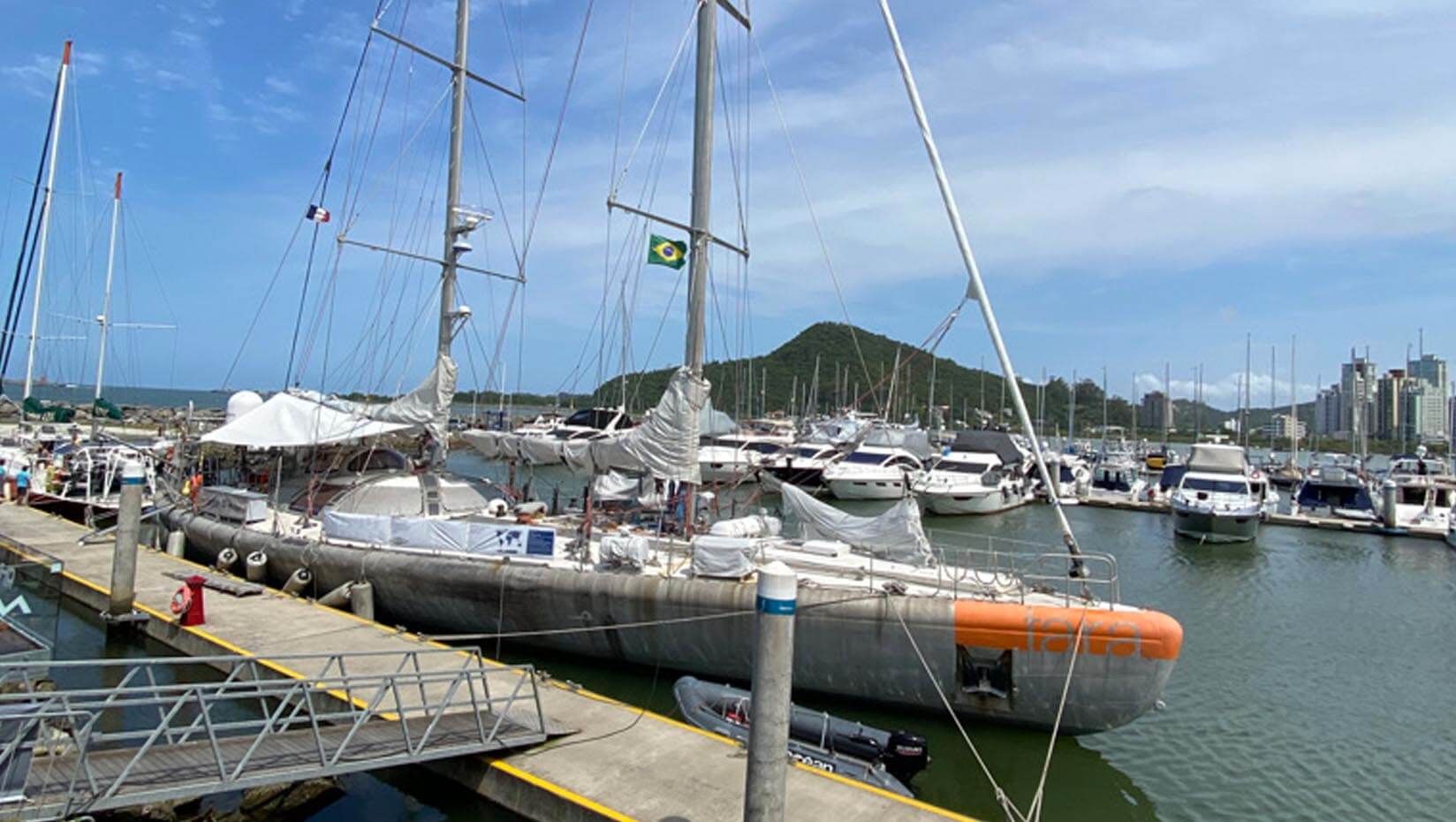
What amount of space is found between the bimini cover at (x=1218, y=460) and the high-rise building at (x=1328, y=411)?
14474 centimetres

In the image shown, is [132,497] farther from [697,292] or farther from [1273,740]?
[1273,740]

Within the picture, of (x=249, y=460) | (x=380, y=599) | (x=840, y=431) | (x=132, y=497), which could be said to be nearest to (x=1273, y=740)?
(x=380, y=599)

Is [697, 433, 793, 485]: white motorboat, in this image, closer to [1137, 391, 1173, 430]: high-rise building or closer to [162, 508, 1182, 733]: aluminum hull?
[162, 508, 1182, 733]: aluminum hull

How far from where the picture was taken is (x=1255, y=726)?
14953mm

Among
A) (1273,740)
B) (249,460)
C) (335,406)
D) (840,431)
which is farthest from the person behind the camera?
(840,431)

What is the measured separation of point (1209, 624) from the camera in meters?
22.8

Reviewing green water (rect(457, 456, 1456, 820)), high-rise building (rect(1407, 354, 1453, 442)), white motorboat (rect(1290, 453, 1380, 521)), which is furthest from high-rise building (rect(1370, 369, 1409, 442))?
green water (rect(457, 456, 1456, 820))

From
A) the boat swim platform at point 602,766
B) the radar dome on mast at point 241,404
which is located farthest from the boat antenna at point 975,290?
the radar dome on mast at point 241,404

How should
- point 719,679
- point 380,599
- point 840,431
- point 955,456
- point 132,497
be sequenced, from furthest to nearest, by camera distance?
point 840,431, point 955,456, point 380,599, point 132,497, point 719,679

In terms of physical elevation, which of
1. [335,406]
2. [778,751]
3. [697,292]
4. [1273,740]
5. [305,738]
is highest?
[697,292]

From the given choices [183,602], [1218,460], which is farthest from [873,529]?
[1218,460]

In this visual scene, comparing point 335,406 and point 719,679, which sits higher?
point 335,406

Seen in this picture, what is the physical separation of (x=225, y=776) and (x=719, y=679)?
8.51m

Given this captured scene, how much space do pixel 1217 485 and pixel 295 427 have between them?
1598 inches
